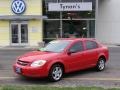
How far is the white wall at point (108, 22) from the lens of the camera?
130ft

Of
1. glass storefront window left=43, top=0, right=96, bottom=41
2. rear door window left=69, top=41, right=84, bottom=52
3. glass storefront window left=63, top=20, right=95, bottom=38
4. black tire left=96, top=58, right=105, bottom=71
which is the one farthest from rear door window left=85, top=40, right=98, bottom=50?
glass storefront window left=63, top=20, right=95, bottom=38

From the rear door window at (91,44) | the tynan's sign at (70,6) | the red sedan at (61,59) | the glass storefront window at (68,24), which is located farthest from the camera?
the glass storefront window at (68,24)

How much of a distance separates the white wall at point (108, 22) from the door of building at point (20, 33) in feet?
28.7

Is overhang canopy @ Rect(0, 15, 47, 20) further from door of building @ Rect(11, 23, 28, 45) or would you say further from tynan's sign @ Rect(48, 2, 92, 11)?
tynan's sign @ Rect(48, 2, 92, 11)

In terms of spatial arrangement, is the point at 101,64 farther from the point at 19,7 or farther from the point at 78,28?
the point at 78,28

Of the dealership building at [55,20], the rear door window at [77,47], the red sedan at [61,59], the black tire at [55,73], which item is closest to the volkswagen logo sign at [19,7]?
the dealership building at [55,20]

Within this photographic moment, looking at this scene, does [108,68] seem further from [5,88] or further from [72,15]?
[72,15]

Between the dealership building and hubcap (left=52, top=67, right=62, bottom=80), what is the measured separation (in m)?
23.2

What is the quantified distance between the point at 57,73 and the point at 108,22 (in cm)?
2905

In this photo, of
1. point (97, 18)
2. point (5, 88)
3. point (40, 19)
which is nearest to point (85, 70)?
point (5, 88)

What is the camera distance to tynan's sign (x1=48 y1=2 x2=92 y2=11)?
120 ft

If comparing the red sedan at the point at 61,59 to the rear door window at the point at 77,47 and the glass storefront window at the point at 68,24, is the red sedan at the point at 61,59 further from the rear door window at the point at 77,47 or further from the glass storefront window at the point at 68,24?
the glass storefront window at the point at 68,24

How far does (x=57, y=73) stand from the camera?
11.8m

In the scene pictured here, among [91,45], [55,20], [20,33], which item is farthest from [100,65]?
[55,20]
